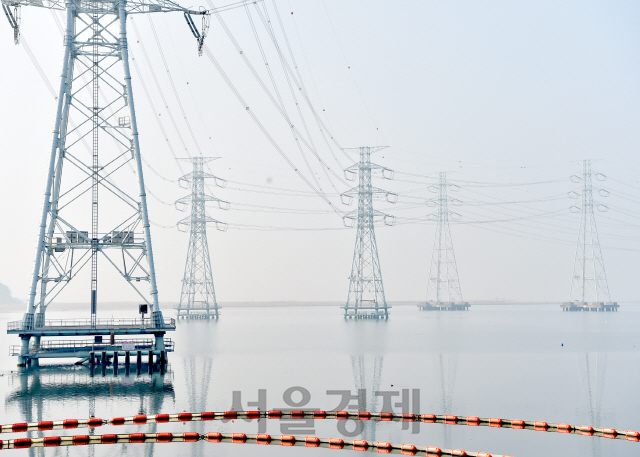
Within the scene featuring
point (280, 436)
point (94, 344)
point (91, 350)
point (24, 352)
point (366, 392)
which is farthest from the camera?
point (94, 344)

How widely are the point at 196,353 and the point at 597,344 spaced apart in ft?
196

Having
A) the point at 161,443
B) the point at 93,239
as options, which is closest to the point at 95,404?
the point at 161,443

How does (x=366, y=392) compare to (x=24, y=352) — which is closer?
(x=366, y=392)

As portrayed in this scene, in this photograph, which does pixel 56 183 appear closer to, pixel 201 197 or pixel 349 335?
pixel 349 335

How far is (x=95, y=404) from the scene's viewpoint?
4891 cm

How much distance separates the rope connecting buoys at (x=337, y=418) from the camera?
1619 inches

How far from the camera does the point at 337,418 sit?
4406 cm

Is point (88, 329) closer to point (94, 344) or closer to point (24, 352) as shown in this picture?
point (94, 344)

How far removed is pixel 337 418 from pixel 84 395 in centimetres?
1938

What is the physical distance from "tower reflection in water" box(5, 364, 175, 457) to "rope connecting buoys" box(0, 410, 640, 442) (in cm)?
133

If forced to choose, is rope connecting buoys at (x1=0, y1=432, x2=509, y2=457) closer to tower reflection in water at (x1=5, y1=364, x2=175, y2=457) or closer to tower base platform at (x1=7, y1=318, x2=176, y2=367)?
tower reflection in water at (x1=5, y1=364, x2=175, y2=457)

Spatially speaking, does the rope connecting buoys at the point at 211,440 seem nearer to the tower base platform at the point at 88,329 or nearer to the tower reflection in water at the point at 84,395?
the tower reflection in water at the point at 84,395

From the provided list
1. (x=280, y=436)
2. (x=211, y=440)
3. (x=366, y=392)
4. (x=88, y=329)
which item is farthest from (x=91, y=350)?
(x=280, y=436)

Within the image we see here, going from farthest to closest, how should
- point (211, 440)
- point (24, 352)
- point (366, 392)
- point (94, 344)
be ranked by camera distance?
point (94, 344), point (24, 352), point (366, 392), point (211, 440)
